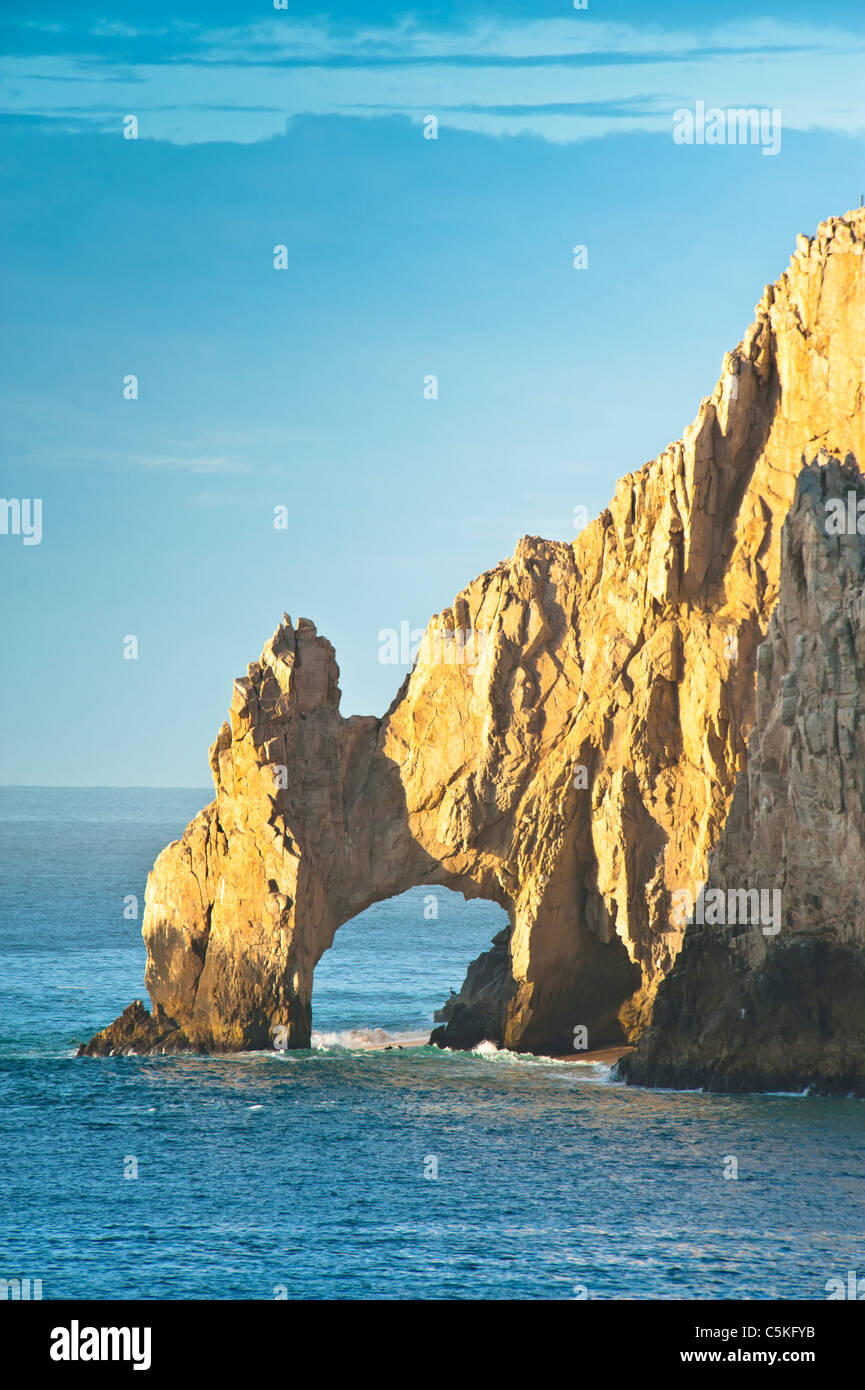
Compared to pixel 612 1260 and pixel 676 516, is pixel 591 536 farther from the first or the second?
pixel 612 1260

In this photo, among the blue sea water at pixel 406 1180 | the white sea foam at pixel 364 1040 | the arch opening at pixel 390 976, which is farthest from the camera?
the arch opening at pixel 390 976

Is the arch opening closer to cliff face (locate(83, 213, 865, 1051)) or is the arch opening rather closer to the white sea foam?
the white sea foam

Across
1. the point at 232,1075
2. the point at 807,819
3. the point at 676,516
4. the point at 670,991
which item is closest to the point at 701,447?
the point at 676,516

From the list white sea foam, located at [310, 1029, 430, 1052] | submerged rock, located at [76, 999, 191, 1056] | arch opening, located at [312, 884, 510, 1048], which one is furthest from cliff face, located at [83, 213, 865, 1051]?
arch opening, located at [312, 884, 510, 1048]

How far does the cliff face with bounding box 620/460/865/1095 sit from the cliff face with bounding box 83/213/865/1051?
13.3 ft

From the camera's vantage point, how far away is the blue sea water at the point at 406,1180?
45.8 metres

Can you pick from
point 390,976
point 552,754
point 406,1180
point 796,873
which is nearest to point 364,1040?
point 552,754

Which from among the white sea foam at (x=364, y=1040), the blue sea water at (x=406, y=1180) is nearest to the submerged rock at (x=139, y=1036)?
the blue sea water at (x=406, y=1180)

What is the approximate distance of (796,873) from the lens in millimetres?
62719

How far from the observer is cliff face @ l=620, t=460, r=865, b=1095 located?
61531mm

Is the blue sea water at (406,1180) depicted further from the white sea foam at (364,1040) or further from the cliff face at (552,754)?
the cliff face at (552,754)

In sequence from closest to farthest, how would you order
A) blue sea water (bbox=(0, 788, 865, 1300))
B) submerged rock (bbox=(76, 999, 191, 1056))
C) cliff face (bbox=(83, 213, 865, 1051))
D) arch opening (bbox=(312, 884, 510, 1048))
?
blue sea water (bbox=(0, 788, 865, 1300)), cliff face (bbox=(83, 213, 865, 1051)), submerged rock (bbox=(76, 999, 191, 1056)), arch opening (bbox=(312, 884, 510, 1048))

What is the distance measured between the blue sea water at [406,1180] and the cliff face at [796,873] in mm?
1980

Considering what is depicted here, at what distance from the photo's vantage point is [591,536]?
7519 cm
